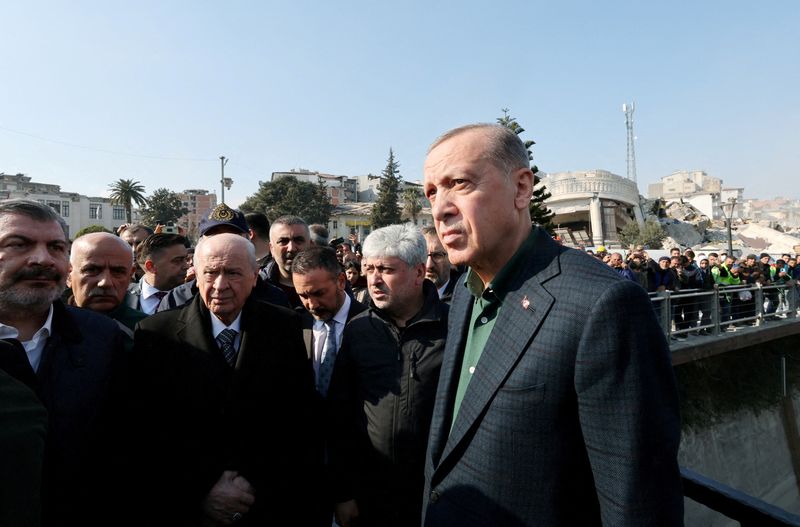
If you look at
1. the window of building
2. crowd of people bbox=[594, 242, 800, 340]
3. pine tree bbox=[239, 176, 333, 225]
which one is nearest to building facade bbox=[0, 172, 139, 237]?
the window of building

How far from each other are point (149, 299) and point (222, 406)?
87.7 inches

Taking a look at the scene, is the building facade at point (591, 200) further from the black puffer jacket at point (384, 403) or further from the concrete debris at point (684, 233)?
the black puffer jacket at point (384, 403)

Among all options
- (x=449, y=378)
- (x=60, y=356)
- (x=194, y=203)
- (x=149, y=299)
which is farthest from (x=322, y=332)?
(x=194, y=203)

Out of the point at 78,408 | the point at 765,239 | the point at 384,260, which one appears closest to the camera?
the point at 78,408

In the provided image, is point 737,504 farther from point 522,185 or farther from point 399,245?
point 399,245

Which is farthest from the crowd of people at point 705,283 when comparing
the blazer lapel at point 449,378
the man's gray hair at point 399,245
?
the blazer lapel at point 449,378

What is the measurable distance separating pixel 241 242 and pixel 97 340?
2.74 ft

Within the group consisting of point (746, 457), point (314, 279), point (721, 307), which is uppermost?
point (314, 279)

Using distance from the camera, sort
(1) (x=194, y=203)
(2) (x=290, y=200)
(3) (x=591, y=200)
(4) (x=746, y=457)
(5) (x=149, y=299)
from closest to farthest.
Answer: (5) (x=149, y=299) → (4) (x=746, y=457) → (2) (x=290, y=200) → (3) (x=591, y=200) → (1) (x=194, y=203)

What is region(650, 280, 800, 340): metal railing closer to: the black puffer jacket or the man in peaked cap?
the man in peaked cap

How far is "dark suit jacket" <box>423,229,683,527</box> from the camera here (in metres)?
1.25

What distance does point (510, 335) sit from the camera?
4.91 feet

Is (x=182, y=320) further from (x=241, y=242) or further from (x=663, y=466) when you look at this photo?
(x=663, y=466)

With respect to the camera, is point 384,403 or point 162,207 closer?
point 384,403
